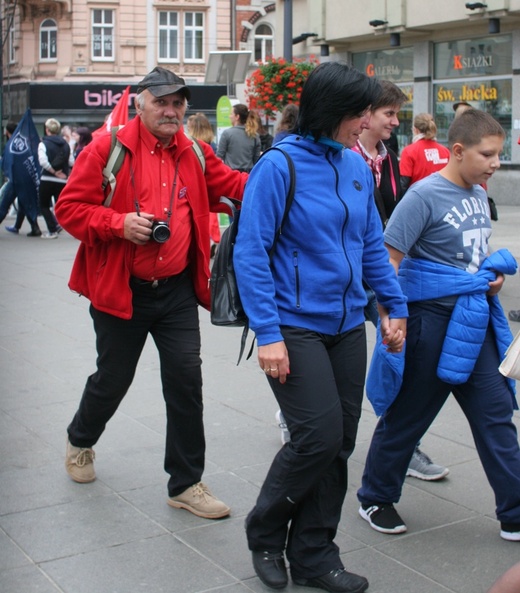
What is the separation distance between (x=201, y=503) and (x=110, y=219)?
49.0 inches

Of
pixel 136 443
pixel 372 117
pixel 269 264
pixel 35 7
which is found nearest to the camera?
pixel 269 264

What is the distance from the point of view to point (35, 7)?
1951 inches

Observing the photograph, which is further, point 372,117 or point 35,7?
point 35,7

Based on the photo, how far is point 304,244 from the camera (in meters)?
3.46

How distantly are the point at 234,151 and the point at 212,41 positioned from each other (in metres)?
39.6

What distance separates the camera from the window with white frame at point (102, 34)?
49281mm

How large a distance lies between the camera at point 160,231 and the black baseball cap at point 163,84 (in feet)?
1.75

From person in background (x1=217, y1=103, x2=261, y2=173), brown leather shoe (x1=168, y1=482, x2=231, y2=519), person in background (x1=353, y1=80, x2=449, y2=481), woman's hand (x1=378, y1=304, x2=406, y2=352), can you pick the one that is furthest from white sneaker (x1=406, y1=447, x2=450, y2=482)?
person in background (x1=217, y1=103, x2=261, y2=173)

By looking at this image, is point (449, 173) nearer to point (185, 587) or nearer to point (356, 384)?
point (356, 384)

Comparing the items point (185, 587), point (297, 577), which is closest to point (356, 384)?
point (297, 577)

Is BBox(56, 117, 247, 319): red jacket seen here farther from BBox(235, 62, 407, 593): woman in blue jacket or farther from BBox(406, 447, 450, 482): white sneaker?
BBox(406, 447, 450, 482): white sneaker

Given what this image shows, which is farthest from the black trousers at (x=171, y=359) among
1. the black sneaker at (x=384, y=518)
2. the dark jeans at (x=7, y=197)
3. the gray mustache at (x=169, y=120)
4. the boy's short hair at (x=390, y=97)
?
the dark jeans at (x=7, y=197)

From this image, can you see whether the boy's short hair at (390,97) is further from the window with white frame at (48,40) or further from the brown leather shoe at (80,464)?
the window with white frame at (48,40)

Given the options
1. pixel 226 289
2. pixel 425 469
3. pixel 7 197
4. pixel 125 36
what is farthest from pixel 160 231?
pixel 125 36
